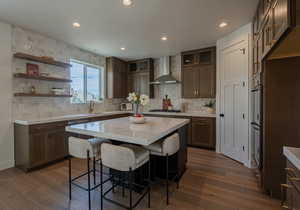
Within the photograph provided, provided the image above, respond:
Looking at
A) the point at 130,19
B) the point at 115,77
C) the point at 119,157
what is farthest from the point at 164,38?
the point at 119,157

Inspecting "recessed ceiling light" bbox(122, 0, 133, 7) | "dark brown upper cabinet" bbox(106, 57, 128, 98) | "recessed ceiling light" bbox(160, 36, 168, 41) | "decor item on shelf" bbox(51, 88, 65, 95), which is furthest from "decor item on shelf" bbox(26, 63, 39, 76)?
"recessed ceiling light" bbox(160, 36, 168, 41)

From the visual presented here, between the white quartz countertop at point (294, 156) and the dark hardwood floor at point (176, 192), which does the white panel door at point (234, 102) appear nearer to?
the dark hardwood floor at point (176, 192)

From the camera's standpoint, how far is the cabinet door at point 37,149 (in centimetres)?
275

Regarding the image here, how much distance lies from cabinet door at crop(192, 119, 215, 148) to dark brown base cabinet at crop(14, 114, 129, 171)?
3.19 metres

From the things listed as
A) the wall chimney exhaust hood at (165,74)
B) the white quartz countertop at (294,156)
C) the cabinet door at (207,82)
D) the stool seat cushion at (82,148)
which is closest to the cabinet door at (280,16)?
the white quartz countertop at (294,156)

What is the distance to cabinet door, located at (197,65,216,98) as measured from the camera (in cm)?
414

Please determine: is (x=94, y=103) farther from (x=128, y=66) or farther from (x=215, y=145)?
(x=215, y=145)

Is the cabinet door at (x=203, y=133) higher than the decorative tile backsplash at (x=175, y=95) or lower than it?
lower

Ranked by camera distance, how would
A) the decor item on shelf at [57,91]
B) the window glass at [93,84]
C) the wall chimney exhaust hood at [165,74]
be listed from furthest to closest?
the wall chimney exhaust hood at [165,74] → the window glass at [93,84] → the decor item on shelf at [57,91]

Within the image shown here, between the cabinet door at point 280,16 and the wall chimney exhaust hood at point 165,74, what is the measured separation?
3325 mm

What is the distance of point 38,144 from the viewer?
2844mm

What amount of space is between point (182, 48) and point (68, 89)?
326 cm

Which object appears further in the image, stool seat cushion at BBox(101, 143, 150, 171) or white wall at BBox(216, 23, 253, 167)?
white wall at BBox(216, 23, 253, 167)

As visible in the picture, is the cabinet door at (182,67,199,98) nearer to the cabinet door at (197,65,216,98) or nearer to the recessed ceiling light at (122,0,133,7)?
the cabinet door at (197,65,216,98)
